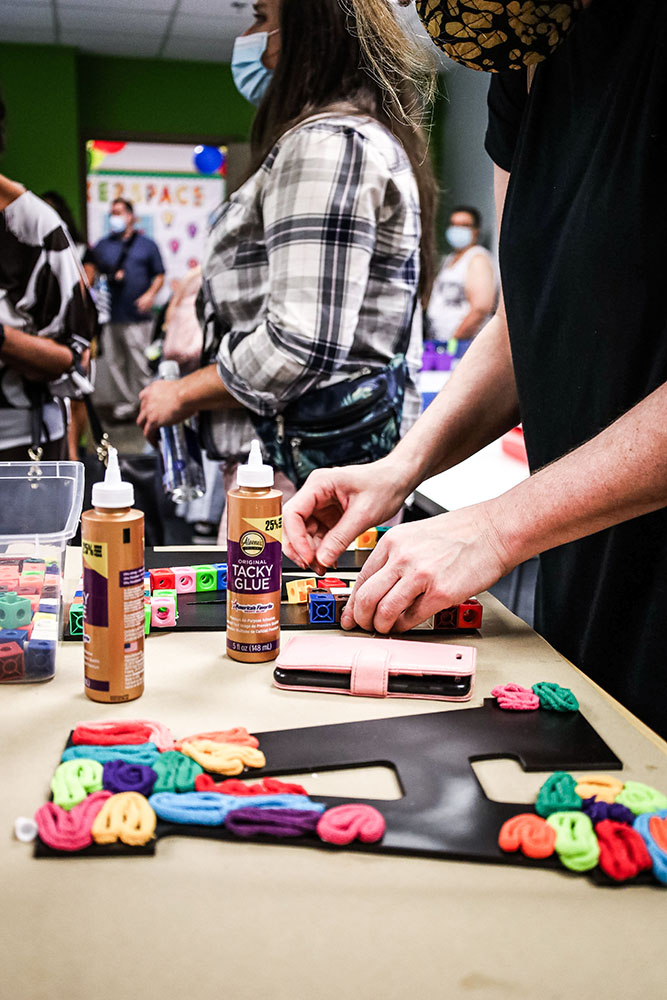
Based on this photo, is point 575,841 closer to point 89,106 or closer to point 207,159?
point 89,106

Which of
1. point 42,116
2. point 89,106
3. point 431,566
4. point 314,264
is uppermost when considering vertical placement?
point 89,106

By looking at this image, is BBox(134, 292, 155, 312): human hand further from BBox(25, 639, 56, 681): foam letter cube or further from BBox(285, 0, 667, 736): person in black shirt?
BBox(25, 639, 56, 681): foam letter cube

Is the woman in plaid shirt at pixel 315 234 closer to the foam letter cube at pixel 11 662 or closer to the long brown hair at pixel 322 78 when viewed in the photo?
the long brown hair at pixel 322 78

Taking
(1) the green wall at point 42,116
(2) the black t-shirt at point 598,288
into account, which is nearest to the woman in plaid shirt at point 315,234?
(2) the black t-shirt at point 598,288

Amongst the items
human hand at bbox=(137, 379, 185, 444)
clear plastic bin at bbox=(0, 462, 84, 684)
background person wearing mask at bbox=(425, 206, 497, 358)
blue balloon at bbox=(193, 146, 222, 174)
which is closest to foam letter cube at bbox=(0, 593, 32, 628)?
clear plastic bin at bbox=(0, 462, 84, 684)

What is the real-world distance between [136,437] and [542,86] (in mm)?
6227

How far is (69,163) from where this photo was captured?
698 centimetres

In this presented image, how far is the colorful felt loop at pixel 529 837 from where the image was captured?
0.58m

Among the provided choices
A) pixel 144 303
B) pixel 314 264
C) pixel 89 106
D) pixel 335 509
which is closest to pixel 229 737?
pixel 335 509

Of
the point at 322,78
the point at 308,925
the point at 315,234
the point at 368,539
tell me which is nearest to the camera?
the point at 308,925

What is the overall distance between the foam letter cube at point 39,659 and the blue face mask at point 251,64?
1.38 m

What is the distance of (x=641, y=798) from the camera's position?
64cm

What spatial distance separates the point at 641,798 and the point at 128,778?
360mm

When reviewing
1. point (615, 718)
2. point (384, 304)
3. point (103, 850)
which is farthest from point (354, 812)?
point (384, 304)
